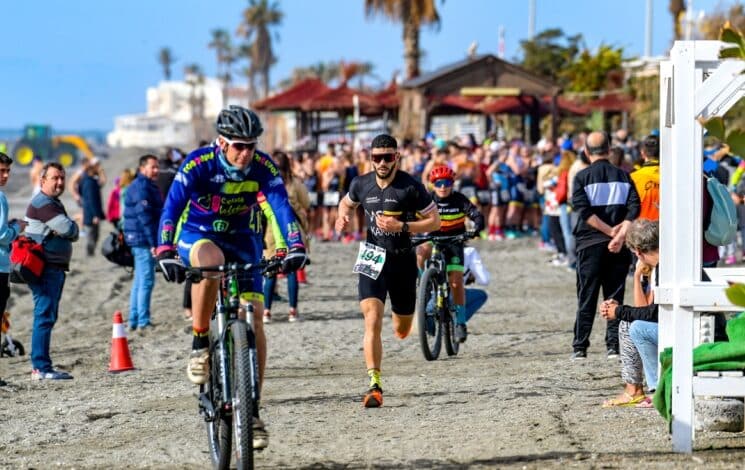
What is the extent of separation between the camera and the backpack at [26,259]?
1151cm

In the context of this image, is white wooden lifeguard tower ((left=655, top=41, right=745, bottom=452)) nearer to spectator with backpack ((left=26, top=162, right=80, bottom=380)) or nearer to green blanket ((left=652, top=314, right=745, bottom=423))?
green blanket ((left=652, top=314, right=745, bottom=423))

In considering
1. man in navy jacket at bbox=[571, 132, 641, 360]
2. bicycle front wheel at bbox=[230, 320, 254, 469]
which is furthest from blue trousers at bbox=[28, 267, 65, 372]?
bicycle front wheel at bbox=[230, 320, 254, 469]

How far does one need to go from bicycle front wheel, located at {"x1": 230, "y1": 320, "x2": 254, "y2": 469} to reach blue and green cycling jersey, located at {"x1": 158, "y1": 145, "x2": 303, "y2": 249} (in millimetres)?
803

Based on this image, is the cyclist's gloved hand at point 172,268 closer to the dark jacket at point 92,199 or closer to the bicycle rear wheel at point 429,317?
the bicycle rear wheel at point 429,317

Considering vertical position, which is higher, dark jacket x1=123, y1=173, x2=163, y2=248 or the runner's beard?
the runner's beard

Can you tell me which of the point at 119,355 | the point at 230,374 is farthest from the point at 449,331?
the point at 230,374

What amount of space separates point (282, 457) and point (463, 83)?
31202 millimetres

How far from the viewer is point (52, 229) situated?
11688 mm

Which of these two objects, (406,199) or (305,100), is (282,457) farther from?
(305,100)

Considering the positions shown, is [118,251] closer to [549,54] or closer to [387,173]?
[387,173]

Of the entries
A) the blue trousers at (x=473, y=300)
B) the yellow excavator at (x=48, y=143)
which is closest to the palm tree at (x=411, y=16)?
the blue trousers at (x=473, y=300)

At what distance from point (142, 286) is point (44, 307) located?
3602mm

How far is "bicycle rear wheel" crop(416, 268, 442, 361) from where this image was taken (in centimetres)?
1216

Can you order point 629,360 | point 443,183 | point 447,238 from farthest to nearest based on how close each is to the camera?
point 443,183 → point 447,238 → point 629,360
